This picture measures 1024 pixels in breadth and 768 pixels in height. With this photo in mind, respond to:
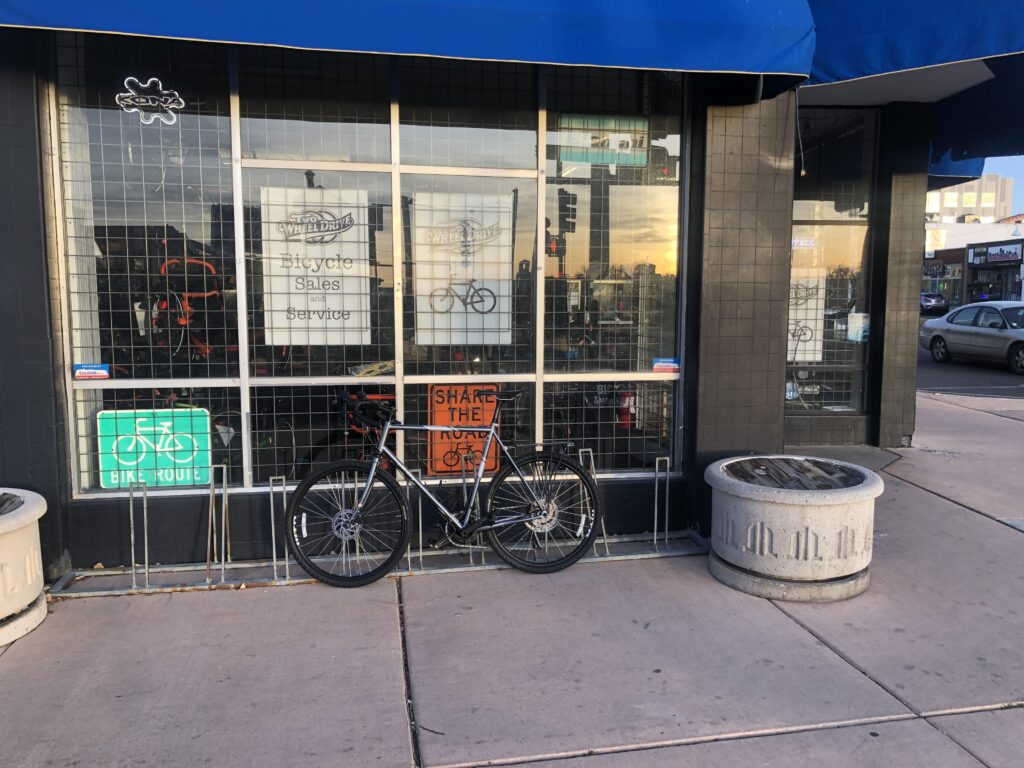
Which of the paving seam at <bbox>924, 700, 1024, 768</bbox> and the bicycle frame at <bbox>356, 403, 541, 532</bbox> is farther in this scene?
the bicycle frame at <bbox>356, 403, 541, 532</bbox>

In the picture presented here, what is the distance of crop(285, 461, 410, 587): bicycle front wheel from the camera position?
445cm

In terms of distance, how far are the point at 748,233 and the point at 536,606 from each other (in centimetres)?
276

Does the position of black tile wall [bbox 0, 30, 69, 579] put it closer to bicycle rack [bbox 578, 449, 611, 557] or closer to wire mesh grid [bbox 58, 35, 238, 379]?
wire mesh grid [bbox 58, 35, 238, 379]

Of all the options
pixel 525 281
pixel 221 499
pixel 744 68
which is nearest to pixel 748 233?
pixel 744 68

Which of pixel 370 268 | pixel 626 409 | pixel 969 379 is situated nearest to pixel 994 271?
pixel 969 379

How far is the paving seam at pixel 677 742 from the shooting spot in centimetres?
290

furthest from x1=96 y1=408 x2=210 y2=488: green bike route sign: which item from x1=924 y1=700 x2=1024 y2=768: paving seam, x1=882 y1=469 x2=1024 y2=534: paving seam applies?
x1=882 y1=469 x2=1024 y2=534: paving seam

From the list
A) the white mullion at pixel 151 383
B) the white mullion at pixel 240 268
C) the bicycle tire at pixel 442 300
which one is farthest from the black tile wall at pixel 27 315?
the bicycle tire at pixel 442 300

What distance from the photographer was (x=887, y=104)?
7.81 meters

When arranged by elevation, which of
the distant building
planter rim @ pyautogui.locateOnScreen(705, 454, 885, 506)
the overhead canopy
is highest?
the distant building

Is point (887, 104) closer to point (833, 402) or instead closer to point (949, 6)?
point (833, 402)

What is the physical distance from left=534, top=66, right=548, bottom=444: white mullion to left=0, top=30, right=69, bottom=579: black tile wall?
2.90 meters

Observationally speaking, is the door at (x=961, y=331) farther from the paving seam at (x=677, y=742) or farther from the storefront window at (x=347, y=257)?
the paving seam at (x=677, y=742)

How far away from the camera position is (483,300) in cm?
514
